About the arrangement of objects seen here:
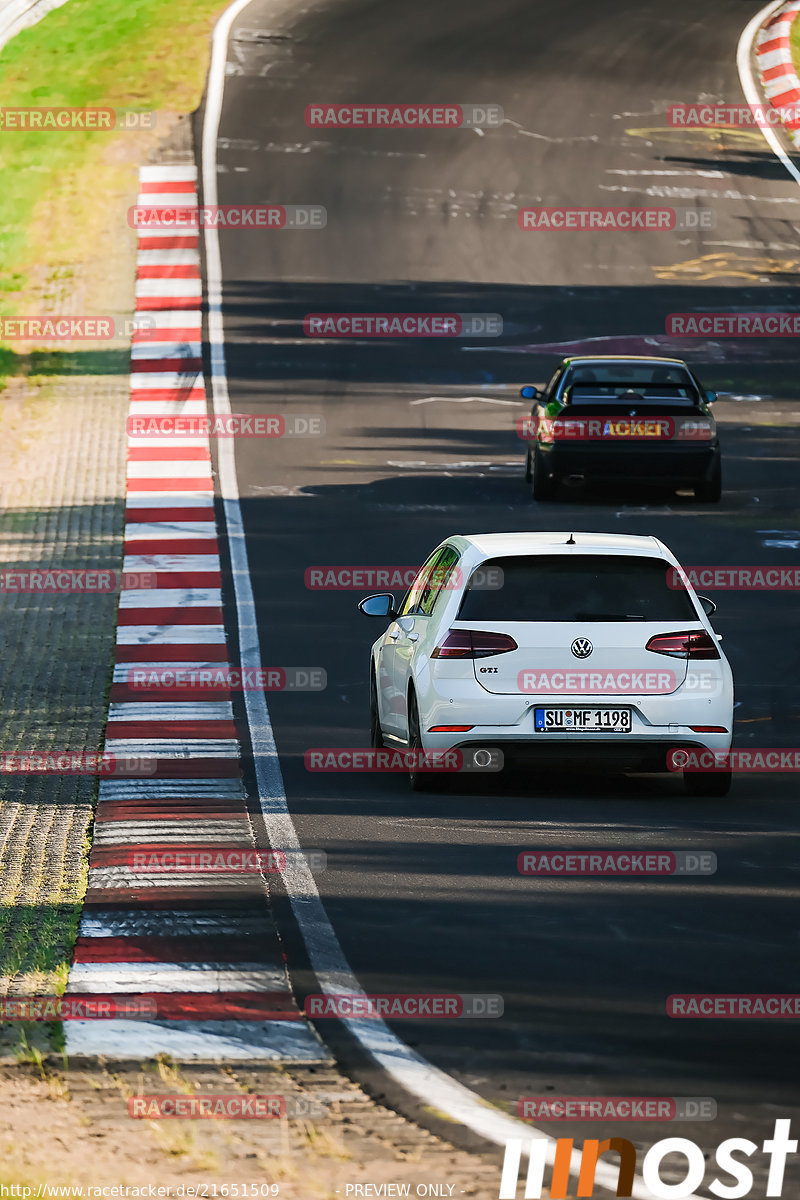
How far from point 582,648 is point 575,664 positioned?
10cm

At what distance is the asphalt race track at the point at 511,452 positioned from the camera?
8.18 metres

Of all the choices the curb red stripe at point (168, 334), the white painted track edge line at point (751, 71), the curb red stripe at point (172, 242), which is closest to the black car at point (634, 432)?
the curb red stripe at point (168, 334)

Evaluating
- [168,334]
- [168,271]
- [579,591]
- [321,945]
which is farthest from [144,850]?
[168,271]

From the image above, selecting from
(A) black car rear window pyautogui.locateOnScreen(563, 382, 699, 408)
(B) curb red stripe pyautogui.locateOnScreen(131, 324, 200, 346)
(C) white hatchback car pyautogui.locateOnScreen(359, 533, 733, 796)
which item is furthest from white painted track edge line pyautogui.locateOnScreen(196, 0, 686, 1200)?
(B) curb red stripe pyautogui.locateOnScreen(131, 324, 200, 346)

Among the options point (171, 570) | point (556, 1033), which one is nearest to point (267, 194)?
point (171, 570)

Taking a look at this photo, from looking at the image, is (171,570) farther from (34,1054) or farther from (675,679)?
(34,1054)

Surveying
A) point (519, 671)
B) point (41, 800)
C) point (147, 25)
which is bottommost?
point (41, 800)

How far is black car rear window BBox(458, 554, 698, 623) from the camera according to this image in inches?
480

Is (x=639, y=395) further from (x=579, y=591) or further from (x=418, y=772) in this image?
(x=418, y=772)

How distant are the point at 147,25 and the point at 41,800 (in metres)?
39.5

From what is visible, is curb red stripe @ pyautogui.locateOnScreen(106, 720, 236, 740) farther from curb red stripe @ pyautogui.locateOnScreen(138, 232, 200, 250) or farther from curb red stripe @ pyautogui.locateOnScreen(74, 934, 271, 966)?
curb red stripe @ pyautogui.locateOnScreen(138, 232, 200, 250)

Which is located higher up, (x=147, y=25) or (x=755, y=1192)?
(x=147, y=25)

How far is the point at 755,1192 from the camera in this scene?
19.5 feet

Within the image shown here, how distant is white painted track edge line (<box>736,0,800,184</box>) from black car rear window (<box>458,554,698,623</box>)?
3047 centimetres
